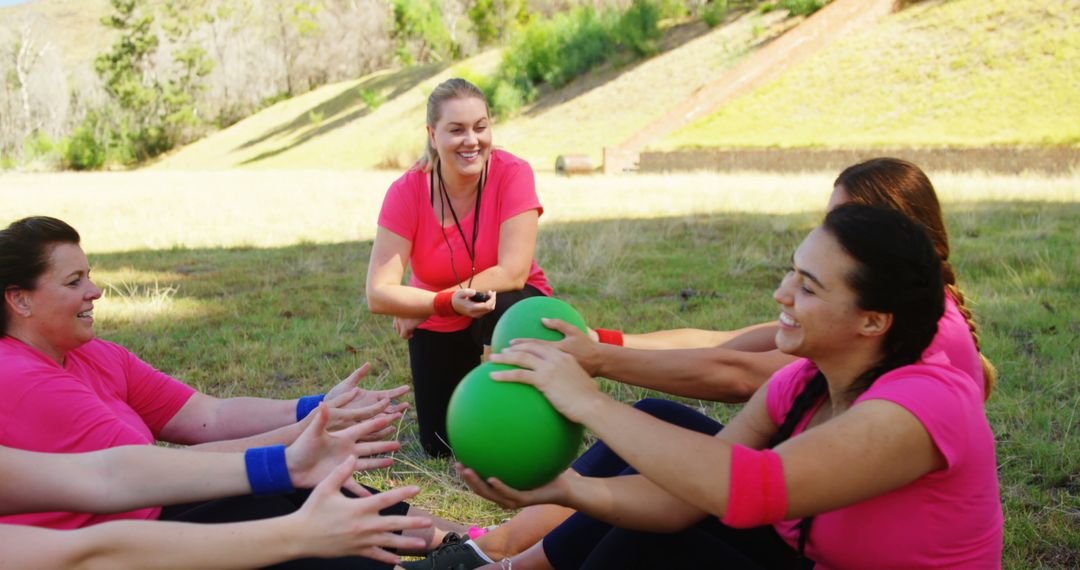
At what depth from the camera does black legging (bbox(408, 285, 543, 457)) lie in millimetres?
4574

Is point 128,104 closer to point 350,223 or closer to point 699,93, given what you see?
point 699,93

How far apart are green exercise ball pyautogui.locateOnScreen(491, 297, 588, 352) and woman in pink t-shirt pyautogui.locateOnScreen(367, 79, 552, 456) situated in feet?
4.39

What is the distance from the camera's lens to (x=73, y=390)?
109 inches

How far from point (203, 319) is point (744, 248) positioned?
515 cm

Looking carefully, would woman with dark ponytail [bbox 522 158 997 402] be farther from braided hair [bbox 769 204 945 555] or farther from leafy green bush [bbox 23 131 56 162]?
leafy green bush [bbox 23 131 56 162]

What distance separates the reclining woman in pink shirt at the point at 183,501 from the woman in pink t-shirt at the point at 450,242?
72.6 inches

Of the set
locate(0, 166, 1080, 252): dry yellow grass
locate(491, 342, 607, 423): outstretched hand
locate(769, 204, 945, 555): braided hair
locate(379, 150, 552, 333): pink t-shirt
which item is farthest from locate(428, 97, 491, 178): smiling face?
locate(0, 166, 1080, 252): dry yellow grass

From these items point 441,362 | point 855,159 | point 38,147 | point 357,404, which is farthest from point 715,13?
point 38,147

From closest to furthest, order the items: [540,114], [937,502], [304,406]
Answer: [937,502] < [304,406] < [540,114]

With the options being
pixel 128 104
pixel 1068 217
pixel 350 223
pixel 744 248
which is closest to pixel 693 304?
pixel 744 248

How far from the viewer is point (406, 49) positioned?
6075 centimetres

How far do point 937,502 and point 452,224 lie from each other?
307cm

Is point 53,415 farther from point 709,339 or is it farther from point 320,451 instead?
point 709,339

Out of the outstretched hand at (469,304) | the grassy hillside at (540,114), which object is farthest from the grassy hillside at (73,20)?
the outstretched hand at (469,304)
